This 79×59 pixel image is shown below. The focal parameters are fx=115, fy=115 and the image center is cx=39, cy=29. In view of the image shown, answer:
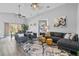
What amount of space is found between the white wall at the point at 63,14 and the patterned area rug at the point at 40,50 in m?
0.27

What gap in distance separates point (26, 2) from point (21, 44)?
0.67 m

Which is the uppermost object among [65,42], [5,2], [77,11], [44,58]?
[5,2]

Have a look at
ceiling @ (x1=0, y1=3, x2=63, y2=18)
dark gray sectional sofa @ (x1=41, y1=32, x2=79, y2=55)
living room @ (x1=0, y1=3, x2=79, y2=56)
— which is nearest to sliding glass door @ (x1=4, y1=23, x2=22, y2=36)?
living room @ (x1=0, y1=3, x2=79, y2=56)

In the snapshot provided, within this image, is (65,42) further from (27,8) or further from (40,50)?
(27,8)

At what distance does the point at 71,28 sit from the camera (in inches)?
70.0

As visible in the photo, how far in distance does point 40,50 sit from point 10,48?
471 mm

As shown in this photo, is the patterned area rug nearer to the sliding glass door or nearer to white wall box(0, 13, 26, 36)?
the sliding glass door

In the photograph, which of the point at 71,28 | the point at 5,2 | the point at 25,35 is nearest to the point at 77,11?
the point at 71,28

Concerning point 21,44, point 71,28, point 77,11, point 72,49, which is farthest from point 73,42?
point 21,44

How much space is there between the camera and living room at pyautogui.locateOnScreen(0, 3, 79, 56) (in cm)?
178

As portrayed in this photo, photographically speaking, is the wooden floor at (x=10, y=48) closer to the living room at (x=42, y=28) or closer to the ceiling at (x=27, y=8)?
the living room at (x=42, y=28)

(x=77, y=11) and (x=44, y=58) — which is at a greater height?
(x=77, y=11)

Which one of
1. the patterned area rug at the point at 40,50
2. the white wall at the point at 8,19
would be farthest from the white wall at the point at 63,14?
the patterned area rug at the point at 40,50

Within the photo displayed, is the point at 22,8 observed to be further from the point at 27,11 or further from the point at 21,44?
the point at 21,44
